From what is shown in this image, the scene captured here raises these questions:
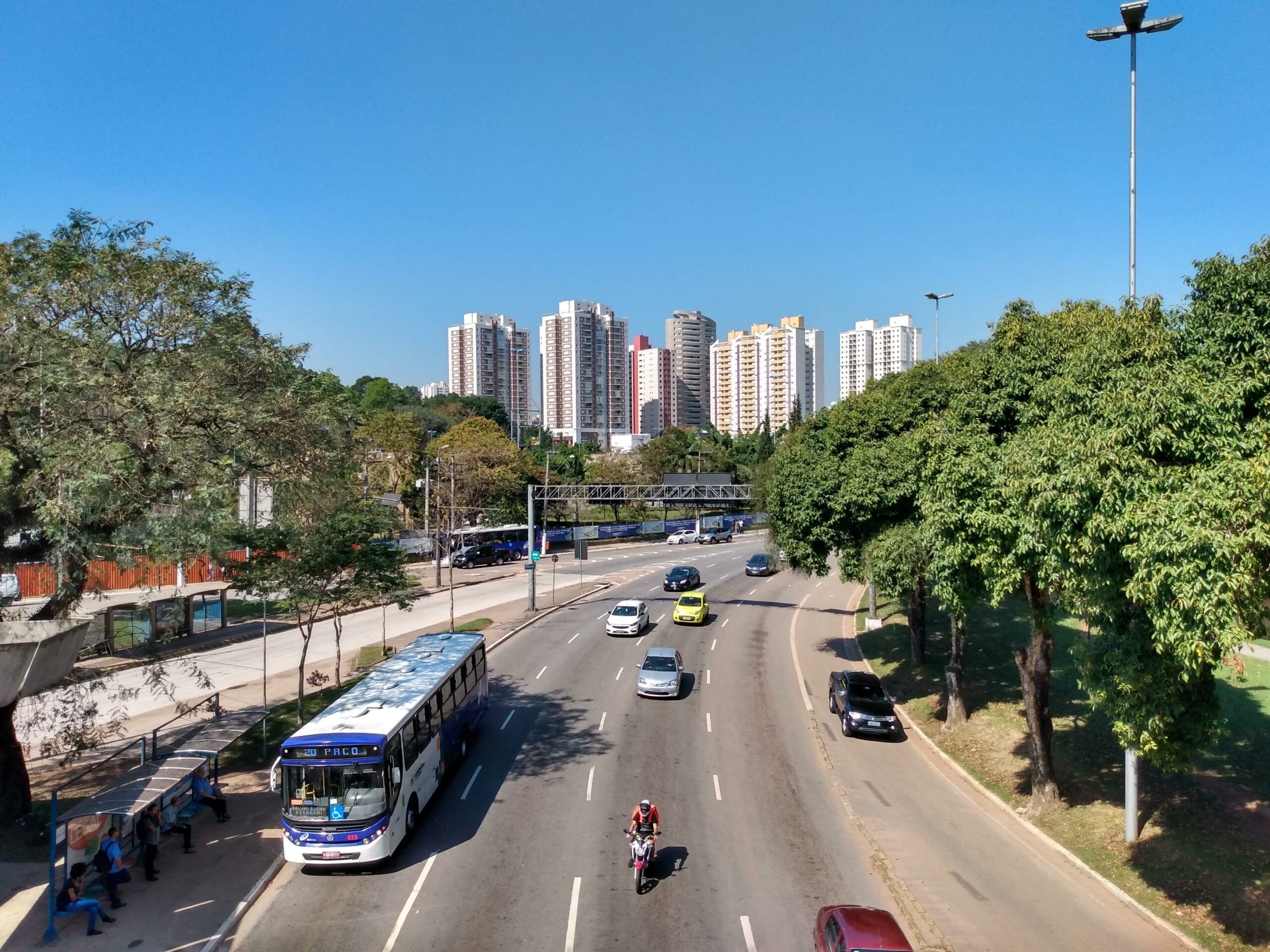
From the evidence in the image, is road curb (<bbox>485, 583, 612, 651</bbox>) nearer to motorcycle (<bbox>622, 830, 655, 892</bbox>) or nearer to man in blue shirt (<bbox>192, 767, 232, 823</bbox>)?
man in blue shirt (<bbox>192, 767, 232, 823</bbox>)

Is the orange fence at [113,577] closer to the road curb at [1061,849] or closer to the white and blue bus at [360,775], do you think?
the white and blue bus at [360,775]

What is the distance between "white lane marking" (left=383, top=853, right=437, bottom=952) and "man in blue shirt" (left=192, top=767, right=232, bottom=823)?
203 inches

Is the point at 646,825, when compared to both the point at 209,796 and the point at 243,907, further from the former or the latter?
the point at 209,796

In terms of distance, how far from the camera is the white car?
119 ft

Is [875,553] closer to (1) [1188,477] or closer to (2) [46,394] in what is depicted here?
(1) [1188,477]

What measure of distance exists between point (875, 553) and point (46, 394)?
2158cm

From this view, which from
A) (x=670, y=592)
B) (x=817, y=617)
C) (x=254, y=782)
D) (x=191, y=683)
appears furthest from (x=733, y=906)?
(x=670, y=592)

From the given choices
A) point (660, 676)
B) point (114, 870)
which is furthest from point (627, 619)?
point (114, 870)

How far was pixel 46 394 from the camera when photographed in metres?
15.2

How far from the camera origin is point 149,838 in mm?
14773

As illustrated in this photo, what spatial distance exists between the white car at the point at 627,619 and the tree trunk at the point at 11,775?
22589 mm

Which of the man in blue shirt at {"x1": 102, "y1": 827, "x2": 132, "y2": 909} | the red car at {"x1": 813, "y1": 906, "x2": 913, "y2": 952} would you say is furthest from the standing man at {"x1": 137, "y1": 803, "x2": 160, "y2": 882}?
the red car at {"x1": 813, "y1": 906, "x2": 913, "y2": 952}

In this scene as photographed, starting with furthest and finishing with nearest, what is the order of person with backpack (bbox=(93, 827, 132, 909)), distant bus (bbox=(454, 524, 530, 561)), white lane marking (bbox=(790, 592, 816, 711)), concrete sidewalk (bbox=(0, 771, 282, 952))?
distant bus (bbox=(454, 524, 530, 561)), white lane marking (bbox=(790, 592, 816, 711)), person with backpack (bbox=(93, 827, 132, 909)), concrete sidewalk (bbox=(0, 771, 282, 952))

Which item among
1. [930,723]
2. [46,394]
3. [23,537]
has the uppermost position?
[46,394]
